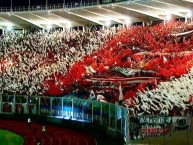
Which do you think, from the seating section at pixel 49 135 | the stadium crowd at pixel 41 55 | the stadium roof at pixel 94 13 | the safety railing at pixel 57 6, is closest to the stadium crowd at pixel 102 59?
the stadium crowd at pixel 41 55

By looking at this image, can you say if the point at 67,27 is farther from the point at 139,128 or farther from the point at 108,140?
the point at 139,128

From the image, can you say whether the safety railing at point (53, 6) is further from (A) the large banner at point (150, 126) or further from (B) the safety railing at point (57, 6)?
(A) the large banner at point (150, 126)

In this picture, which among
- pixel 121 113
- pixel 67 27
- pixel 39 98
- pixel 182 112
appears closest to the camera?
pixel 121 113

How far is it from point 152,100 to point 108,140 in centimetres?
535

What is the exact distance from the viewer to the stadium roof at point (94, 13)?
32.9 meters

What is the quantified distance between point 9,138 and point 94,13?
52.6 ft

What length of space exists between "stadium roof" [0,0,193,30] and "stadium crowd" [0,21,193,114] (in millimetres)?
1120

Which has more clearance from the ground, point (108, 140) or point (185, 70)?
point (185, 70)

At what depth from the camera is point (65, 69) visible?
35125 mm

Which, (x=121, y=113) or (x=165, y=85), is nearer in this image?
(x=121, y=113)

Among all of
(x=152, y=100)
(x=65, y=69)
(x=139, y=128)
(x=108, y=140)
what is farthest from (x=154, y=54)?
(x=139, y=128)

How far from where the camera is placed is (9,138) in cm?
2394

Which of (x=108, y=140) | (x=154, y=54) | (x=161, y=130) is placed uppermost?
(x=154, y=54)

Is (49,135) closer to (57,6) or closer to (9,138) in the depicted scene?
(9,138)
